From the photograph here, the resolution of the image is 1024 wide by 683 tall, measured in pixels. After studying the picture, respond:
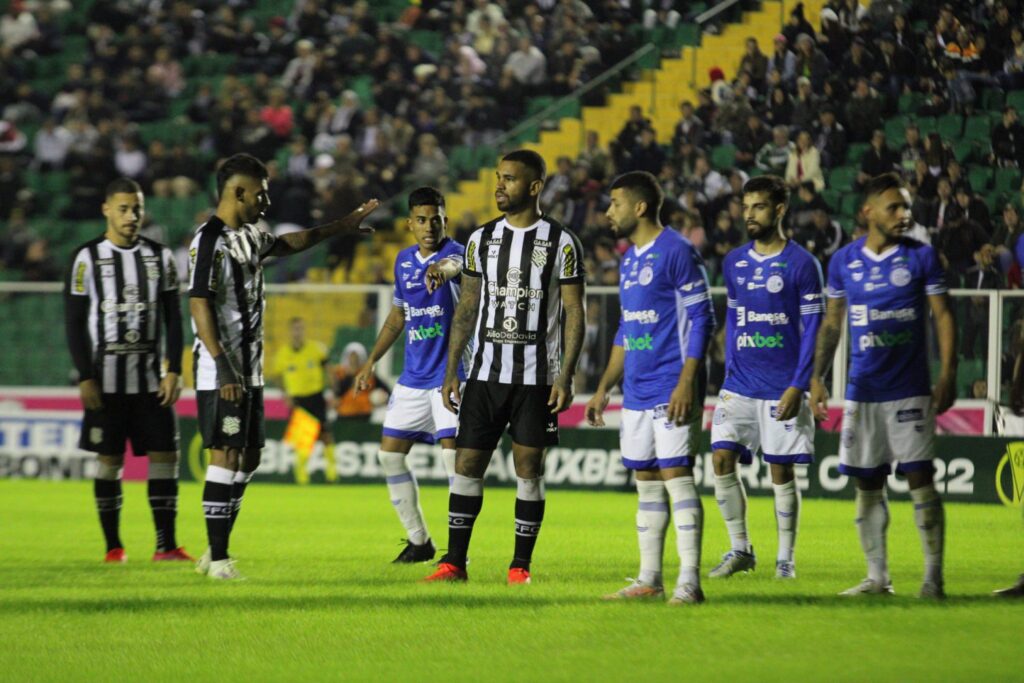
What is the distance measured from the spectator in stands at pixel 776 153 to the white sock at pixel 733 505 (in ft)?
32.0

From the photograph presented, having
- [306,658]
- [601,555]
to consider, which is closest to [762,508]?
[601,555]

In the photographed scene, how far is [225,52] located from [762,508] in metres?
14.8

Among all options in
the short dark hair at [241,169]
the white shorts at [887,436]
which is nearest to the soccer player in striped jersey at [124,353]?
the short dark hair at [241,169]

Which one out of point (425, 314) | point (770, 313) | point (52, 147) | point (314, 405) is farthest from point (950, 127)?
point (52, 147)

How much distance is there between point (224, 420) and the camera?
7.95 metres

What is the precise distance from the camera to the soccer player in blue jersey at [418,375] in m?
9.05

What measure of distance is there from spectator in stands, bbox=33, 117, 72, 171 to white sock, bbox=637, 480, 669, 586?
1791 cm

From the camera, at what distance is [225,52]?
81.1 ft

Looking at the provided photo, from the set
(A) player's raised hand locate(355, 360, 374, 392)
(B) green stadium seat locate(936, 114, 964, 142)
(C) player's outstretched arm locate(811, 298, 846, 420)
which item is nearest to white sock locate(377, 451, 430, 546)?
(A) player's raised hand locate(355, 360, 374, 392)

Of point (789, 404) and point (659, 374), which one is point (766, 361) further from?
point (659, 374)

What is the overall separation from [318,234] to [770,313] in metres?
2.63

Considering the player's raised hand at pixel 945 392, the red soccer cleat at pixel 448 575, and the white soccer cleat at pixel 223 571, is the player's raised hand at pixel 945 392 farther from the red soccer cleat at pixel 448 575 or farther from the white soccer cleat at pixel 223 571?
the white soccer cleat at pixel 223 571

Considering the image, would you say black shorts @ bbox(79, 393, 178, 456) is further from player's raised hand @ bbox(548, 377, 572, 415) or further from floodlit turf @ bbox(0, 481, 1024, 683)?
player's raised hand @ bbox(548, 377, 572, 415)

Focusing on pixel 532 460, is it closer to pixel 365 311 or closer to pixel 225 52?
pixel 365 311
